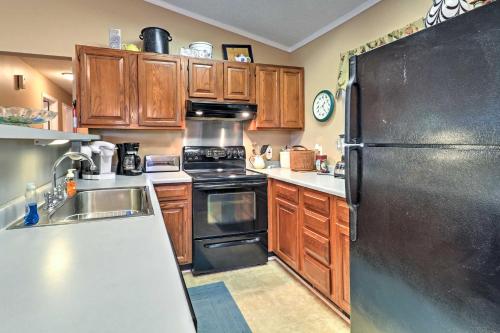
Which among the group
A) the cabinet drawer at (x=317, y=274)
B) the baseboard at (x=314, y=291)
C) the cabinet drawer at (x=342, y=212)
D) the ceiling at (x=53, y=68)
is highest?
the ceiling at (x=53, y=68)

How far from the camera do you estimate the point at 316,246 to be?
87.1 inches

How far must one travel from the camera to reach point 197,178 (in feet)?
8.88

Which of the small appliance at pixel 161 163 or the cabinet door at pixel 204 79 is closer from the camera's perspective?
the cabinet door at pixel 204 79

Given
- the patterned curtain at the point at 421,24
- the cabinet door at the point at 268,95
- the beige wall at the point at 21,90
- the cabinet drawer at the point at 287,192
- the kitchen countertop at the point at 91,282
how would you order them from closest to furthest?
the kitchen countertop at the point at 91,282
the patterned curtain at the point at 421,24
the cabinet drawer at the point at 287,192
the cabinet door at the point at 268,95
the beige wall at the point at 21,90

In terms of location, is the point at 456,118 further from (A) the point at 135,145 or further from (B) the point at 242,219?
(A) the point at 135,145

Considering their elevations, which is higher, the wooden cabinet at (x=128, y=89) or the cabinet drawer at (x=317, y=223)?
the wooden cabinet at (x=128, y=89)

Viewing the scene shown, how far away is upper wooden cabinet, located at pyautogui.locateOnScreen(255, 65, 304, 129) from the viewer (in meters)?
3.21

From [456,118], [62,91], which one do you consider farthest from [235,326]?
[62,91]

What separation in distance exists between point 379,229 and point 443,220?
312 mm

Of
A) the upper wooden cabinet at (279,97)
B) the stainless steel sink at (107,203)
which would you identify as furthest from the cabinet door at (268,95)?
the stainless steel sink at (107,203)

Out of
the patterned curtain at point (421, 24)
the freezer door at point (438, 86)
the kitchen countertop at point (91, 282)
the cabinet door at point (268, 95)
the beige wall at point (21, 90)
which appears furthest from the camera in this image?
the beige wall at point (21, 90)

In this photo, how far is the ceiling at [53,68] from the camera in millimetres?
3829

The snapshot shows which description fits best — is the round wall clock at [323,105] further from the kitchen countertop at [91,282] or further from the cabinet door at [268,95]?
the kitchen countertop at [91,282]

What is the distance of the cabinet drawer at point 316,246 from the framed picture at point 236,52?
204 cm
